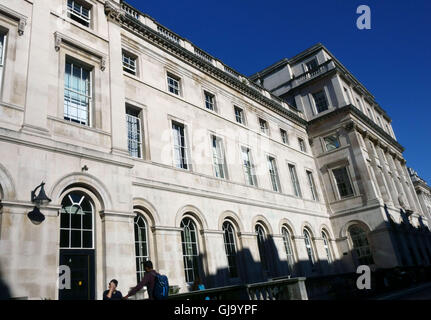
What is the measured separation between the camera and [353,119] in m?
27.9

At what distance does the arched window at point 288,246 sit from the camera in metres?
20.0

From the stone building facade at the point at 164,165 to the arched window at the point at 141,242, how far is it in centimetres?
5

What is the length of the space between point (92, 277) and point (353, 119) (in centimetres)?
2501

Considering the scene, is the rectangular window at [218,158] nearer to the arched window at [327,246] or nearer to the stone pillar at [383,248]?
the arched window at [327,246]

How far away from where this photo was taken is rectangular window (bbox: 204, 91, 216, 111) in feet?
65.1

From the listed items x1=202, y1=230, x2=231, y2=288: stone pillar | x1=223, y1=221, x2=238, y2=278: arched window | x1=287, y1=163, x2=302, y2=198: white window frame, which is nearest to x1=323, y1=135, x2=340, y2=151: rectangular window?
x1=287, y1=163, x2=302, y2=198: white window frame

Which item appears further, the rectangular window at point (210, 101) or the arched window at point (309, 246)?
the arched window at point (309, 246)

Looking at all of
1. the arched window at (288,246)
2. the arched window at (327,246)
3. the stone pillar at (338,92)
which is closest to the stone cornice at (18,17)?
the arched window at (288,246)

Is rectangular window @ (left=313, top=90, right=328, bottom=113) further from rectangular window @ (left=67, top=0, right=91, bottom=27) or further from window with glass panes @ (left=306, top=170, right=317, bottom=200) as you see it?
rectangular window @ (left=67, top=0, right=91, bottom=27)

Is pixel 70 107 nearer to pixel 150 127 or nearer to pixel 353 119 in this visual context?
pixel 150 127

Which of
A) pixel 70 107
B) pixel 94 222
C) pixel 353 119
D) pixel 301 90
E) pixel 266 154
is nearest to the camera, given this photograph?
pixel 94 222

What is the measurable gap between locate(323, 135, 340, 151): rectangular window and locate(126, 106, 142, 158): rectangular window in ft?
63.0

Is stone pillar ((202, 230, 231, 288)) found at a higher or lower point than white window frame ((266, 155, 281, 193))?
lower

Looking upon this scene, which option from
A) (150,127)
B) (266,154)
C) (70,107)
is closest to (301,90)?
(266,154)
